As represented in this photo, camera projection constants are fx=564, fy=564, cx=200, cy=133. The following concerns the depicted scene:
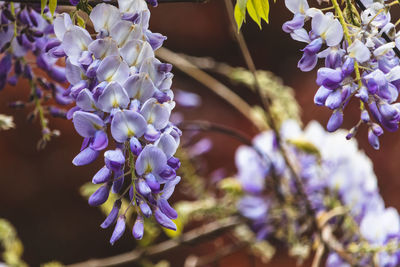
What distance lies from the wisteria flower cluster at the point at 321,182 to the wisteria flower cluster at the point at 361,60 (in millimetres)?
434

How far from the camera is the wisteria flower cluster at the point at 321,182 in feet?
2.57

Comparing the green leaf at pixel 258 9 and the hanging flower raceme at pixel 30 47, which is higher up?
the green leaf at pixel 258 9

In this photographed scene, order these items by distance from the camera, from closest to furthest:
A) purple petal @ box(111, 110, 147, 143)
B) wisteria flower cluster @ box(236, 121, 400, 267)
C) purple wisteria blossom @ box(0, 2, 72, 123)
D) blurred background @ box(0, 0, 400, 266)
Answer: purple petal @ box(111, 110, 147, 143) < purple wisteria blossom @ box(0, 2, 72, 123) < wisteria flower cluster @ box(236, 121, 400, 267) < blurred background @ box(0, 0, 400, 266)

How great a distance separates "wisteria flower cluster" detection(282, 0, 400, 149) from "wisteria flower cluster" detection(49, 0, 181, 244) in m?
0.10

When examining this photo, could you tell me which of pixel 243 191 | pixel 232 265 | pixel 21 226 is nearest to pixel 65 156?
pixel 21 226

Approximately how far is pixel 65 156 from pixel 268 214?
1.15m

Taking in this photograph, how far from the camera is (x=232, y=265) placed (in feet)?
5.77

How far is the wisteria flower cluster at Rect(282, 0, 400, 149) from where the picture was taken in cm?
36

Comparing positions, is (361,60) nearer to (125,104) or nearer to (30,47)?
(125,104)

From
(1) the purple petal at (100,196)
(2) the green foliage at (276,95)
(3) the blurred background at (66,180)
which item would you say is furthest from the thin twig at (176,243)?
(3) the blurred background at (66,180)

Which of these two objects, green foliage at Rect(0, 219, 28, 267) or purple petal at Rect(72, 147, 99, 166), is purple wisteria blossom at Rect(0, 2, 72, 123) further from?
green foliage at Rect(0, 219, 28, 267)

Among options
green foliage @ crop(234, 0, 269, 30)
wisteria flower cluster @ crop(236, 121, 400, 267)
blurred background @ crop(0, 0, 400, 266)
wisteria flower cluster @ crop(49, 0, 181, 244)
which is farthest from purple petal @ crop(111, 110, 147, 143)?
blurred background @ crop(0, 0, 400, 266)

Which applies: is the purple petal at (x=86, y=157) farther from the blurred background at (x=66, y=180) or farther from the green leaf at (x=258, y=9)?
the blurred background at (x=66, y=180)

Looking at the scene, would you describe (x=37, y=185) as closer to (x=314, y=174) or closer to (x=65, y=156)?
(x=65, y=156)
